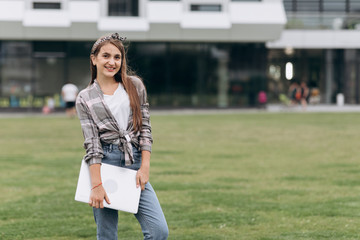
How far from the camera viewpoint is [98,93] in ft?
13.4

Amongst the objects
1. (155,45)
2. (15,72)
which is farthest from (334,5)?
(15,72)

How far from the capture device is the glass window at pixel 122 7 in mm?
35062

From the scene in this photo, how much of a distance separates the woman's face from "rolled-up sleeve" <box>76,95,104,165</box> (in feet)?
0.79

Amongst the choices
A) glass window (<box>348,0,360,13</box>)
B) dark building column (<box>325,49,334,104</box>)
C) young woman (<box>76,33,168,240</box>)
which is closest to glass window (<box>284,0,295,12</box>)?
dark building column (<box>325,49,334,104</box>)

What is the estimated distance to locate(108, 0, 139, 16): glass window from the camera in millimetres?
35062

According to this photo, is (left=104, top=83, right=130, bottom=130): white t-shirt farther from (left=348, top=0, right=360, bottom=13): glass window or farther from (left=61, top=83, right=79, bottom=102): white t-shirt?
(left=348, top=0, right=360, bottom=13): glass window

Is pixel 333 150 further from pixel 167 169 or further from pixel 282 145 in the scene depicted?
pixel 167 169

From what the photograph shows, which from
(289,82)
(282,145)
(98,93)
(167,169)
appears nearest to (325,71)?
(289,82)

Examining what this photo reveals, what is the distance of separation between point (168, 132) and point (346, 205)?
12.3 meters

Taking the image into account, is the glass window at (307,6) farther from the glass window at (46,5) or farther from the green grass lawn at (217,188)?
the green grass lawn at (217,188)

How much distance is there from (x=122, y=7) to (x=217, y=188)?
27140 mm

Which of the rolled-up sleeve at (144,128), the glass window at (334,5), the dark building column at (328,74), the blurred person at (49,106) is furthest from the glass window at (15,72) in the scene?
the rolled-up sleeve at (144,128)

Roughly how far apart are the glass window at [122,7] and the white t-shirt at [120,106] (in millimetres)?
31624

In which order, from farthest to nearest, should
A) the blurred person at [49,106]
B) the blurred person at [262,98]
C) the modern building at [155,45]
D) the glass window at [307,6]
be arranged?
1. the glass window at [307,6]
2. the blurred person at [262,98]
3. the modern building at [155,45]
4. the blurred person at [49,106]
